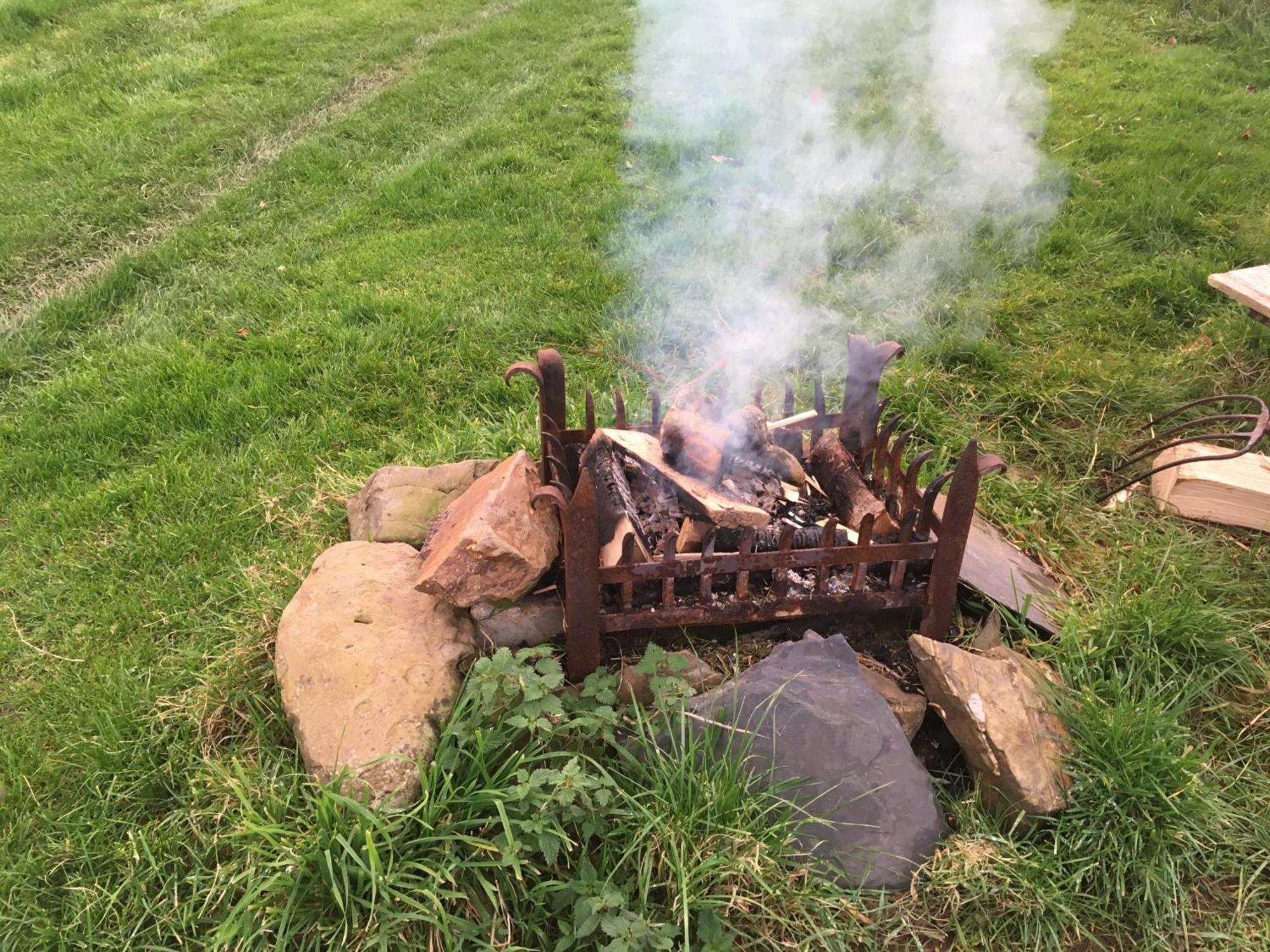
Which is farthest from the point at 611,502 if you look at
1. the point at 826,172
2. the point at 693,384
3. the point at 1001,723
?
the point at 826,172

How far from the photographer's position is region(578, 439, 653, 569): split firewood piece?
261cm

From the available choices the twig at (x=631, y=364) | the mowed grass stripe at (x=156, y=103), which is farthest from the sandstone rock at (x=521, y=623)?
the mowed grass stripe at (x=156, y=103)

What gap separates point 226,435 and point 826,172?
395 centimetres

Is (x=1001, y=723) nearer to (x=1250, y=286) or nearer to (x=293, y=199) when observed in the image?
(x=1250, y=286)

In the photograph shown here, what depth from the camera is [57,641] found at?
2.93 m

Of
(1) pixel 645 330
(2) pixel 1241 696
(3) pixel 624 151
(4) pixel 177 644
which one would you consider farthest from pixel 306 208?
(2) pixel 1241 696

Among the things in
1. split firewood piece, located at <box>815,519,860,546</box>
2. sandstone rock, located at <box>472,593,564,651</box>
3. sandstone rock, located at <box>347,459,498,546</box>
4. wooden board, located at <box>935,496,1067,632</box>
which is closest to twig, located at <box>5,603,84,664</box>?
sandstone rock, located at <box>347,459,498,546</box>

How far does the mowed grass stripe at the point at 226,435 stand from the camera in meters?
2.30

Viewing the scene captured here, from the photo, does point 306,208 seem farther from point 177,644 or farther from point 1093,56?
point 1093,56

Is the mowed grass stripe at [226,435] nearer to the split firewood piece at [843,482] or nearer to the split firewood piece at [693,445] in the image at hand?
the split firewood piece at [693,445]

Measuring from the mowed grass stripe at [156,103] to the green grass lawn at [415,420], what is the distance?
0.13 feet

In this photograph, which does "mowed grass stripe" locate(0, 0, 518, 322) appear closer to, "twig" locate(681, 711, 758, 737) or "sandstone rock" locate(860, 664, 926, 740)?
"twig" locate(681, 711, 758, 737)

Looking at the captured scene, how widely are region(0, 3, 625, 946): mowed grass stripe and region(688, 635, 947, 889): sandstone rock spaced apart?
1.29 m

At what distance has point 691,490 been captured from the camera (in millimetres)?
2590
